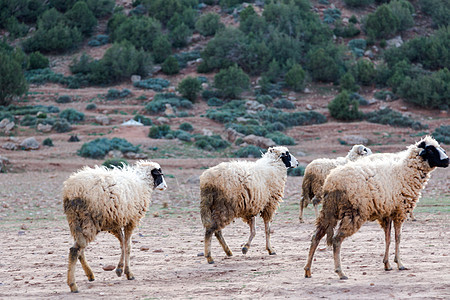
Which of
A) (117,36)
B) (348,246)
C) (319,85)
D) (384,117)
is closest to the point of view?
(348,246)

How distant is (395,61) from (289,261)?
156ft

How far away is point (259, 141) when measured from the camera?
35438mm

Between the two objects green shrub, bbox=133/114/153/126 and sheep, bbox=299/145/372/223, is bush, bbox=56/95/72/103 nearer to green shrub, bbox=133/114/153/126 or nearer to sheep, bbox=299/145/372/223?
green shrub, bbox=133/114/153/126

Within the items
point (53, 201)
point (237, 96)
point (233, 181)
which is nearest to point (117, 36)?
point (237, 96)

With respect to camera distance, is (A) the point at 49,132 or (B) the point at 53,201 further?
(A) the point at 49,132

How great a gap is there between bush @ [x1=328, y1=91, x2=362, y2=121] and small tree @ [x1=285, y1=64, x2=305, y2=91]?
681 centimetres

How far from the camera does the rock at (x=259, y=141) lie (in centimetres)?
3531

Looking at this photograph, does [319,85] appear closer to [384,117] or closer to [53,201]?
[384,117]

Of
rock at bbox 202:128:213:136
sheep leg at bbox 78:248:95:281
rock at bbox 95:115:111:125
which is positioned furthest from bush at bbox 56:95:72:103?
sheep leg at bbox 78:248:95:281

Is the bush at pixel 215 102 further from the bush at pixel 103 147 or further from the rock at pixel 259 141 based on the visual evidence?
the bush at pixel 103 147

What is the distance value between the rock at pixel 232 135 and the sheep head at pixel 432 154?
28.2m

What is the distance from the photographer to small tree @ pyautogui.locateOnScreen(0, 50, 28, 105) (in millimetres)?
43562

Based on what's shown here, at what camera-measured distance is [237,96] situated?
4906 centimetres

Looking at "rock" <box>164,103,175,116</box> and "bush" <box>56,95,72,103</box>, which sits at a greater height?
"bush" <box>56,95,72,103</box>
